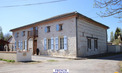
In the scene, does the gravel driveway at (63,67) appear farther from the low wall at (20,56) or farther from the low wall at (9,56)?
the low wall at (9,56)

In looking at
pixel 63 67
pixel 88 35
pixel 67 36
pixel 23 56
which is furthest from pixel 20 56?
pixel 88 35

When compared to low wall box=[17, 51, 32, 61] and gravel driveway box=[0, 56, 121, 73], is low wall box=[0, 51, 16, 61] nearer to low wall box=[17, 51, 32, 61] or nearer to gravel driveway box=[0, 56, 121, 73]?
low wall box=[17, 51, 32, 61]

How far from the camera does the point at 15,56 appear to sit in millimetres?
12039

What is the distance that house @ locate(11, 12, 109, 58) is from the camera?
15.9 meters

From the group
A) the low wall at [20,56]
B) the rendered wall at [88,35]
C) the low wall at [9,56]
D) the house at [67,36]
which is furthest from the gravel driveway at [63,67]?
the rendered wall at [88,35]

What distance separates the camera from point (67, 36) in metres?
16.5

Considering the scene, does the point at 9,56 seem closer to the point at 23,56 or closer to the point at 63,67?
the point at 23,56

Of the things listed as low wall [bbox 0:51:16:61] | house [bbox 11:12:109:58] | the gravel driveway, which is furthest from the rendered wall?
low wall [bbox 0:51:16:61]

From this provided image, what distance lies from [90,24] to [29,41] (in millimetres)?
11442

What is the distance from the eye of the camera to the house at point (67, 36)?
15945mm

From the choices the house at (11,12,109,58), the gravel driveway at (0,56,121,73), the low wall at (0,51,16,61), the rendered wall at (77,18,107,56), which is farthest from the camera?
the rendered wall at (77,18,107,56)

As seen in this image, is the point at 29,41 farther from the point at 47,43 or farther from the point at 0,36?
the point at 0,36

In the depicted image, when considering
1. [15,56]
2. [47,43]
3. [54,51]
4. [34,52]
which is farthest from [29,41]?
[15,56]

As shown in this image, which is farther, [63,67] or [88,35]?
[88,35]
